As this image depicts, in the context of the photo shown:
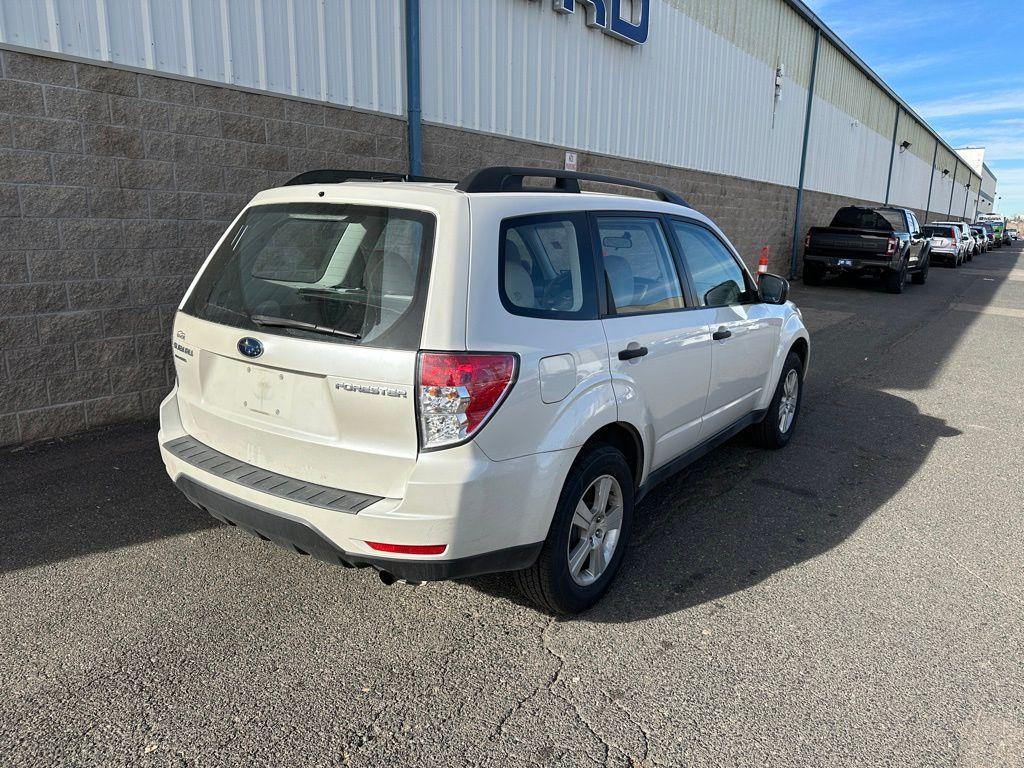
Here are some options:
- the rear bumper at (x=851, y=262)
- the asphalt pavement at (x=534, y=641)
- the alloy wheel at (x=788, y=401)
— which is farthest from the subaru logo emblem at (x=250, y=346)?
the rear bumper at (x=851, y=262)

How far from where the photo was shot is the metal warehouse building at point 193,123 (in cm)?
498

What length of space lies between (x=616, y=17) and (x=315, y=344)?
9.96 m

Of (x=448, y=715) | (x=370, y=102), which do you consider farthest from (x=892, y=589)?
(x=370, y=102)

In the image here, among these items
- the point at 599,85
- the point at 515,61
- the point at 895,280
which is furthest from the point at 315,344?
the point at 895,280

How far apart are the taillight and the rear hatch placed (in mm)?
50

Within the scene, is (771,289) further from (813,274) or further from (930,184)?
(930,184)

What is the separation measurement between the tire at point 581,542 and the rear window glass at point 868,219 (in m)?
17.0

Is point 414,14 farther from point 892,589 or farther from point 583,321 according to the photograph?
point 892,589

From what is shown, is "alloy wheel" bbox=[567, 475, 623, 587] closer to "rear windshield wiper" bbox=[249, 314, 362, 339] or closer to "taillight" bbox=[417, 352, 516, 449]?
"taillight" bbox=[417, 352, 516, 449]

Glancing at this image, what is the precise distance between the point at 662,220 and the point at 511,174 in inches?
48.4

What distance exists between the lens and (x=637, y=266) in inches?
141

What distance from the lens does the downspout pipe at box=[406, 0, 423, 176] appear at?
24.0 ft

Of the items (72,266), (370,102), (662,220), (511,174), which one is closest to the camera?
(511,174)

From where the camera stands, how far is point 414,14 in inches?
287
